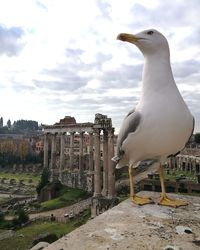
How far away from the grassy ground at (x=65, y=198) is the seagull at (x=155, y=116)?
33905mm

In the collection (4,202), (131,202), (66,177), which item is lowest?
(4,202)

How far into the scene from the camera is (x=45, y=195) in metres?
43.6

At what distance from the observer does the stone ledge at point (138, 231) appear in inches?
133

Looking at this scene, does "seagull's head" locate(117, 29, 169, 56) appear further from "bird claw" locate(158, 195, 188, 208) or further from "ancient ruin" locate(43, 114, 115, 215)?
"ancient ruin" locate(43, 114, 115, 215)

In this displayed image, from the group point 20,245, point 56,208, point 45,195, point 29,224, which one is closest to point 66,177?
point 45,195

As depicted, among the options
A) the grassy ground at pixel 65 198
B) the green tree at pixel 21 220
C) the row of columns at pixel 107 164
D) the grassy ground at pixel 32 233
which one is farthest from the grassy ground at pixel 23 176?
the grassy ground at pixel 32 233

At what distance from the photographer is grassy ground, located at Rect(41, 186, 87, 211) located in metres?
37.9

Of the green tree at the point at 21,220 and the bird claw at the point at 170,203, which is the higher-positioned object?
the bird claw at the point at 170,203

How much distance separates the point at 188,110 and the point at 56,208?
34335mm

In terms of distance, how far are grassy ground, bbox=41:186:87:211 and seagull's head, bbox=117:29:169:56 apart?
34410mm

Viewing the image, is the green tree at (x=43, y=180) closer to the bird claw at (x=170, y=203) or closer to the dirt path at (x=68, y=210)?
the dirt path at (x=68, y=210)

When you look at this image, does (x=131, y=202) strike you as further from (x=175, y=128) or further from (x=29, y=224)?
(x=29, y=224)

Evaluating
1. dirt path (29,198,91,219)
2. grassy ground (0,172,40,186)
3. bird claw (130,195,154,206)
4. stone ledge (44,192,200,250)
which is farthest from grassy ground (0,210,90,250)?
grassy ground (0,172,40,186)

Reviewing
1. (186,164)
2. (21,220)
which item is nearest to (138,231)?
(21,220)
